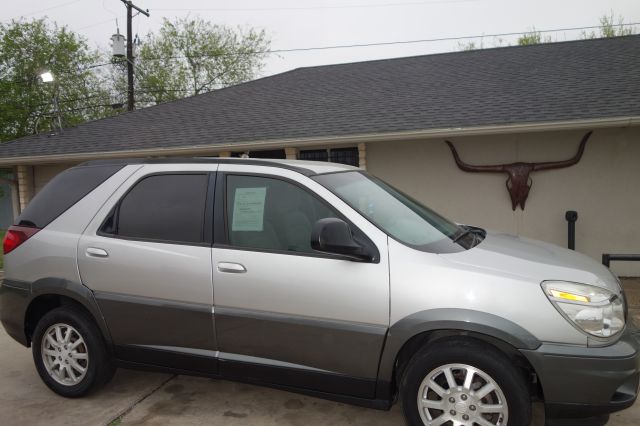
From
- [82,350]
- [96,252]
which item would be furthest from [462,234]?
[82,350]

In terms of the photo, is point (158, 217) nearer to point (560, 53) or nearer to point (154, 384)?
point (154, 384)

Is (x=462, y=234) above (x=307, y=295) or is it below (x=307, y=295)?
above

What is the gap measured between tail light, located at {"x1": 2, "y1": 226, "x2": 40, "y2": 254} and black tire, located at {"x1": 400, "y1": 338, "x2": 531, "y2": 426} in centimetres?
300

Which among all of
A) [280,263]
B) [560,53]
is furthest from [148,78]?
[280,263]

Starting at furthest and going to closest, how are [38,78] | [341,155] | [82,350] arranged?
[38,78]
[341,155]
[82,350]

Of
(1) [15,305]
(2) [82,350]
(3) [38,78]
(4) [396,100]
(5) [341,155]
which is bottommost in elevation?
(2) [82,350]

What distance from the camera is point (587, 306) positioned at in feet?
8.20

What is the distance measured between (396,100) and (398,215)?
655cm

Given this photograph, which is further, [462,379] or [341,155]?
[341,155]

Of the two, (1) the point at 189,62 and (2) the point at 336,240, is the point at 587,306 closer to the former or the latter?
(2) the point at 336,240

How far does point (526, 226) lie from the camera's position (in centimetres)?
820

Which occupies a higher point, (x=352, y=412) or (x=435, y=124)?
(x=435, y=124)

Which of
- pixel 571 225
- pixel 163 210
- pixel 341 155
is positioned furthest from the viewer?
pixel 341 155

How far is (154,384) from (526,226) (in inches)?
262
